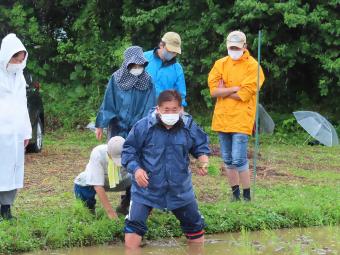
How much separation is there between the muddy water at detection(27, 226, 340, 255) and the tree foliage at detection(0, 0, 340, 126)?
8.38m

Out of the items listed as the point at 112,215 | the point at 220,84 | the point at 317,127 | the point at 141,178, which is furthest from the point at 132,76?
the point at 317,127

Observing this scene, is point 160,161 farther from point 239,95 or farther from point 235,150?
point 239,95

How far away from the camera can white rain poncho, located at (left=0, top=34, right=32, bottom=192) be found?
7113mm

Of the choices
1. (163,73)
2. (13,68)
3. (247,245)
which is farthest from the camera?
(163,73)

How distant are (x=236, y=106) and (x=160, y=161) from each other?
2276 mm

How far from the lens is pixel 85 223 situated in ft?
23.1

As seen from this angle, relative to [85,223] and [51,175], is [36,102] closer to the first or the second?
[51,175]

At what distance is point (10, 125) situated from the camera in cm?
716

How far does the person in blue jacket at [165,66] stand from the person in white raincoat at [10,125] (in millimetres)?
1516

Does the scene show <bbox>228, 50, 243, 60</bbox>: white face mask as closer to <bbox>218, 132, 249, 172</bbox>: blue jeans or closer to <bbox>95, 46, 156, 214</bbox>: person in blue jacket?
<bbox>218, 132, 249, 172</bbox>: blue jeans

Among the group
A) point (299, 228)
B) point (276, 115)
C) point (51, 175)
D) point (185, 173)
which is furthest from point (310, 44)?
point (185, 173)

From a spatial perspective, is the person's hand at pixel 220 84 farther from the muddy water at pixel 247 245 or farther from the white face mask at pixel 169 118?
the white face mask at pixel 169 118

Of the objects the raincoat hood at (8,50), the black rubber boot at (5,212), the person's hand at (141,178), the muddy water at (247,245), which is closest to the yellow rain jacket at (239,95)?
the muddy water at (247,245)

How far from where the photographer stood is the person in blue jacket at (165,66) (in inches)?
318
